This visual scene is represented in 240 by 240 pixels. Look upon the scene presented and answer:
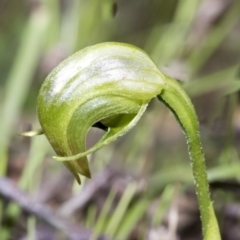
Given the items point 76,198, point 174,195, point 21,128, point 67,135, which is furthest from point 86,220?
point 67,135

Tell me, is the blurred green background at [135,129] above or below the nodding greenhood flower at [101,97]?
above

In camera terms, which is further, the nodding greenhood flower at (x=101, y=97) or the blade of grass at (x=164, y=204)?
the blade of grass at (x=164, y=204)

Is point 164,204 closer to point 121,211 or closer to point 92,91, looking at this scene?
point 121,211

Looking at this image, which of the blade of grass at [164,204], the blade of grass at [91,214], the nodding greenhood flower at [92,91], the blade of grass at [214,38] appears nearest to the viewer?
the nodding greenhood flower at [92,91]

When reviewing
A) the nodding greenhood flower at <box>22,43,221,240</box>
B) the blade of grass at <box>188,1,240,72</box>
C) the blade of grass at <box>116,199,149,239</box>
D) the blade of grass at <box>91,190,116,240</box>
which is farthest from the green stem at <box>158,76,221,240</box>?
the blade of grass at <box>188,1,240,72</box>

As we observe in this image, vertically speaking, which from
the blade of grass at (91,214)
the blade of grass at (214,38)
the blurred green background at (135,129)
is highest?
the blade of grass at (214,38)

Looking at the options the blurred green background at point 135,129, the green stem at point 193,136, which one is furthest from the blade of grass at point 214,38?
the green stem at point 193,136

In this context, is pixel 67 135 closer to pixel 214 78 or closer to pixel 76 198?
pixel 76 198

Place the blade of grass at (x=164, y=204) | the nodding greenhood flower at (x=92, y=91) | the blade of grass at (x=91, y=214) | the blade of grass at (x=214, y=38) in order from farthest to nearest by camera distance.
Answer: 1. the blade of grass at (x=214, y=38)
2. the blade of grass at (x=91, y=214)
3. the blade of grass at (x=164, y=204)
4. the nodding greenhood flower at (x=92, y=91)

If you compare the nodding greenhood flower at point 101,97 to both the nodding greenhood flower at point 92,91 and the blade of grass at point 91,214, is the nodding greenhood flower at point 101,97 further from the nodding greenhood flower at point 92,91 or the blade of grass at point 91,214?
the blade of grass at point 91,214

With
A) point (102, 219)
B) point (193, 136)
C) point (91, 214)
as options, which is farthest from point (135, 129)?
point (193, 136)
